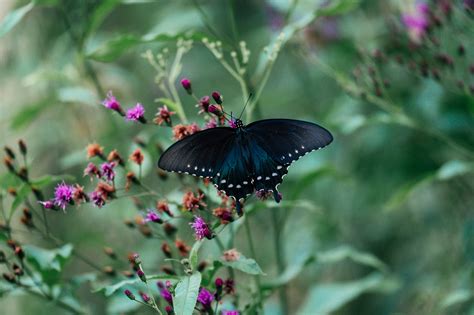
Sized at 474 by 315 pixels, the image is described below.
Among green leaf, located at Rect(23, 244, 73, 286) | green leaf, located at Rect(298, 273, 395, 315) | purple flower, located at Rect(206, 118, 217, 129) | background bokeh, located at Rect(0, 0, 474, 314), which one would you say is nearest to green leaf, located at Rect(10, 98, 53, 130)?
background bokeh, located at Rect(0, 0, 474, 314)

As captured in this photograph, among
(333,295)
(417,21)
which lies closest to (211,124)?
(333,295)

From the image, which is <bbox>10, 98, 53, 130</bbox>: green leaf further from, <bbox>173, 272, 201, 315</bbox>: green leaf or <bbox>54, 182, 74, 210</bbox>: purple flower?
<bbox>173, 272, 201, 315</bbox>: green leaf

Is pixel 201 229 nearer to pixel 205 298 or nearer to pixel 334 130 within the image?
pixel 205 298

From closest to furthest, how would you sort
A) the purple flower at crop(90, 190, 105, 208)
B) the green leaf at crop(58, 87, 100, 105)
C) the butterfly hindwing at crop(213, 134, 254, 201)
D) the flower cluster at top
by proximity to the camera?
the butterfly hindwing at crop(213, 134, 254, 201) < the purple flower at crop(90, 190, 105, 208) < the flower cluster at top < the green leaf at crop(58, 87, 100, 105)

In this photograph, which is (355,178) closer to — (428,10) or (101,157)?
(428,10)

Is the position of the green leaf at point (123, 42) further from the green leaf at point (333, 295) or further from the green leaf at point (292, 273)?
the green leaf at point (333, 295)
